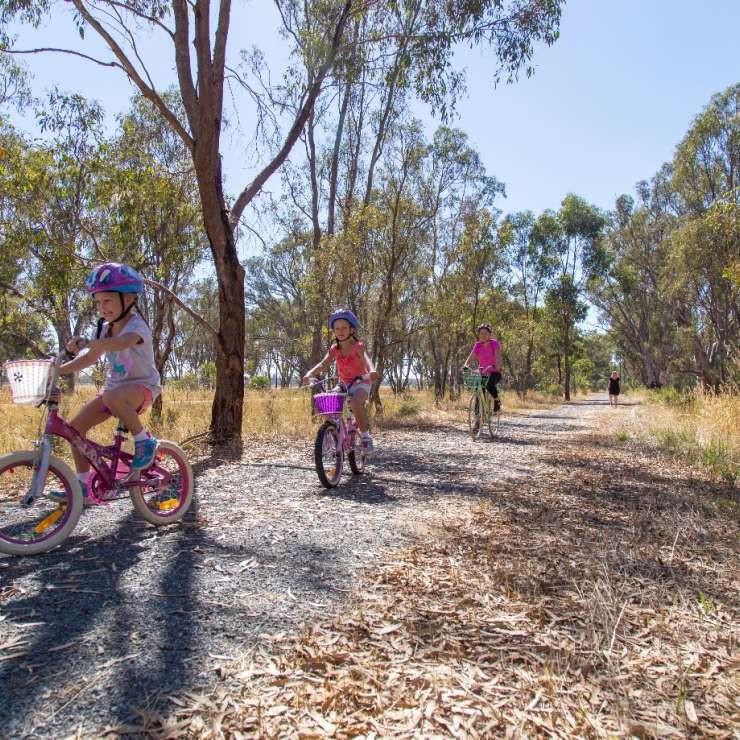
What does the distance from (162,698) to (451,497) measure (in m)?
3.51

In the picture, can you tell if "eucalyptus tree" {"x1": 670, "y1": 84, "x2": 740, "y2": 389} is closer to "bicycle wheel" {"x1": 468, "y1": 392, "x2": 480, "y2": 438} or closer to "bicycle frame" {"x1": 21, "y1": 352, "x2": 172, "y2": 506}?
"bicycle wheel" {"x1": 468, "y1": 392, "x2": 480, "y2": 438}

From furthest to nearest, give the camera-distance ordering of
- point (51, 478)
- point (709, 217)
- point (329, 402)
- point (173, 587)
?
point (709, 217)
point (329, 402)
point (51, 478)
point (173, 587)

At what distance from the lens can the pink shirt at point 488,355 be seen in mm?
10656

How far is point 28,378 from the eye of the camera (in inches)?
126

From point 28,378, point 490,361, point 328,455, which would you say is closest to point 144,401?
point 28,378

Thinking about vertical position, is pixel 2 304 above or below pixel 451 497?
above

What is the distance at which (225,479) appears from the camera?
570 centimetres

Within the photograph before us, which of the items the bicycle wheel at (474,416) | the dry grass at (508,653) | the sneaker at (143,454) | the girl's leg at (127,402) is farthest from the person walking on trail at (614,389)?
the girl's leg at (127,402)

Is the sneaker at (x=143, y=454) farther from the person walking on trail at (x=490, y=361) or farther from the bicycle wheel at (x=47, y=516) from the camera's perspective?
the person walking on trail at (x=490, y=361)

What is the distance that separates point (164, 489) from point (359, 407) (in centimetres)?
238

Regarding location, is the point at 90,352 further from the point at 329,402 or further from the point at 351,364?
the point at 351,364

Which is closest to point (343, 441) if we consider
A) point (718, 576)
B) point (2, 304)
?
point (718, 576)

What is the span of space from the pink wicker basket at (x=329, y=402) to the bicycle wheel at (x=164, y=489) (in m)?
1.54

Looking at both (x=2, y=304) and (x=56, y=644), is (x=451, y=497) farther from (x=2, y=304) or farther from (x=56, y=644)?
(x=2, y=304)
